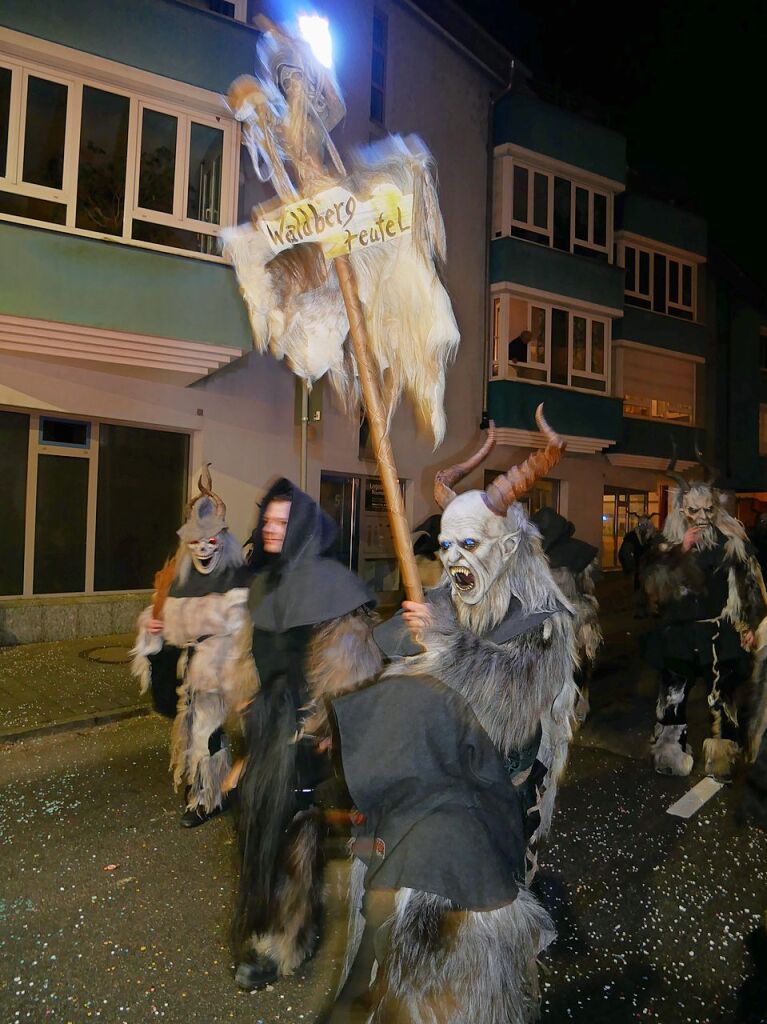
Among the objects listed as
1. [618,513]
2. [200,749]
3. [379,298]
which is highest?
Answer: [379,298]

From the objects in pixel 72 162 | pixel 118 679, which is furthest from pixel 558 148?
pixel 118 679

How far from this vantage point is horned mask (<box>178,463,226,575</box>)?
457 cm

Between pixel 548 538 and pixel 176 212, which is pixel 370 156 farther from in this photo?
pixel 176 212

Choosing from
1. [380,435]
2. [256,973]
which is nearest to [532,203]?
[380,435]

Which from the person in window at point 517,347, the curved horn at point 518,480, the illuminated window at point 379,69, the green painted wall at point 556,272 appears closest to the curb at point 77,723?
the curved horn at point 518,480

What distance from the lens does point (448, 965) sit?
2.04 meters

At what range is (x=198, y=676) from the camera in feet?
14.9

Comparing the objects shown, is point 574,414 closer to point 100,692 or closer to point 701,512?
point 701,512

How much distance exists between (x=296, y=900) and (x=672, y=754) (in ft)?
12.0

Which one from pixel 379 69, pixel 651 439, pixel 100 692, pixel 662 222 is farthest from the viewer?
pixel 662 222

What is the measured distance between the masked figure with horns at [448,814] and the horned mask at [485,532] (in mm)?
32

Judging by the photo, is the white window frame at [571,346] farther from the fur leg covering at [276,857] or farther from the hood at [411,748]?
the hood at [411,748]

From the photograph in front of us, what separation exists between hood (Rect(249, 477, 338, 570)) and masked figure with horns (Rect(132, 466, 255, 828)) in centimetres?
105

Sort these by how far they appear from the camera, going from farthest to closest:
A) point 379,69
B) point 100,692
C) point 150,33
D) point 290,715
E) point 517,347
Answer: point 517,347
point 379,69
point 150,33
point 100,692
point 290,715
